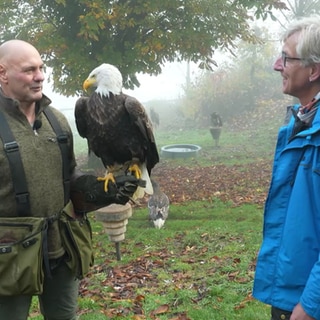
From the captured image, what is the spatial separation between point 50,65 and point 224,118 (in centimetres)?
1234

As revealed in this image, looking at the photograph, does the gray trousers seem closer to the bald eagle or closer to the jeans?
the bald eagle

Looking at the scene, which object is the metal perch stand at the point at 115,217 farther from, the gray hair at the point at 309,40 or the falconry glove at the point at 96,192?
the gray hair at the point at 309,40

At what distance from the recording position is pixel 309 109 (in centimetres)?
180

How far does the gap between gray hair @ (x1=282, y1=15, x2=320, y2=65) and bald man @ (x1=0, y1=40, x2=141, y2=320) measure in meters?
1.29

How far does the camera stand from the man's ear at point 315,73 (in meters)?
1.71

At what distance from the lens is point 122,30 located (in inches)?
378

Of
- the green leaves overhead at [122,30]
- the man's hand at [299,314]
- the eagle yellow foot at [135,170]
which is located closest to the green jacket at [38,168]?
the eagle yellow foot at [135,170]

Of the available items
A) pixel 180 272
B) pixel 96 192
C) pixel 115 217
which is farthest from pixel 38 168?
pixel 180 272

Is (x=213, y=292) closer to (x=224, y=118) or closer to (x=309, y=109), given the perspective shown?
(x=309, y=109)

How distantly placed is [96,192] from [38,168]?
1.53 ft

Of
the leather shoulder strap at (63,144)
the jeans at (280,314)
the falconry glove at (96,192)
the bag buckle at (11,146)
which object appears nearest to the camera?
the jeans at (280,314)

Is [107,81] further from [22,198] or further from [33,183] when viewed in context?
[22,198]

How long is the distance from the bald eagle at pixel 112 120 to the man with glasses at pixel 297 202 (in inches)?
54.2

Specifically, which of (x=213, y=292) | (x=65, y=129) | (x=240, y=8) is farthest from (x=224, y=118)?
(x=65, y=129)
